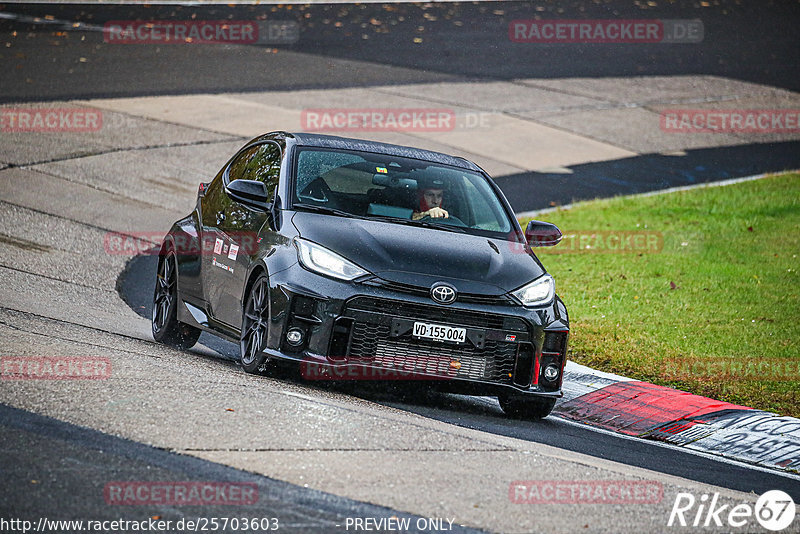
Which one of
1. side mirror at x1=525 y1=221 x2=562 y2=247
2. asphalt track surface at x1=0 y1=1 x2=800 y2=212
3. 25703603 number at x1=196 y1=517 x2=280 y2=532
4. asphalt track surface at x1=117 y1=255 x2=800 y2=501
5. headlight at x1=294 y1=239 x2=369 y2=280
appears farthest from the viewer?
asphalt track surface at x1=0 y1=1 x2=800 y2=212

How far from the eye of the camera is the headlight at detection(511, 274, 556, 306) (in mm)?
7920

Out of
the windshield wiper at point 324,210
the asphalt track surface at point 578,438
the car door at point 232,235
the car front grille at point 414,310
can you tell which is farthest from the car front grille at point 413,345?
the car door at point 232,235

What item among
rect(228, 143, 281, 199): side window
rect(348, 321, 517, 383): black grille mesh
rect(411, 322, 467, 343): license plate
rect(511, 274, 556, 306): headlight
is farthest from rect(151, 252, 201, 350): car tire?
rect(511, 274, 556, 306): headlight

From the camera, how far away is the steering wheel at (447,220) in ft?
28.3

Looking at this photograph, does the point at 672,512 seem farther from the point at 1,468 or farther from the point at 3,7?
the point at 3,7

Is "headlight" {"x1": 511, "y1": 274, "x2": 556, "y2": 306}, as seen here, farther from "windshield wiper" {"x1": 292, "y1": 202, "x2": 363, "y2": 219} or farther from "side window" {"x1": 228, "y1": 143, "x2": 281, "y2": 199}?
"side window" {"x1": 228, "y1": 143, "x2": 281, "y2": 199}

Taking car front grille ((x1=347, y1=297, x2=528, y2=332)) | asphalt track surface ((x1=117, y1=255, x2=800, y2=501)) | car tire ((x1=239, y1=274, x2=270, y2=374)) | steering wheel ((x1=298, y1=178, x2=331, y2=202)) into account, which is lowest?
asphalt track surface ((x1=117, y1=255, x2=800, y2=501))

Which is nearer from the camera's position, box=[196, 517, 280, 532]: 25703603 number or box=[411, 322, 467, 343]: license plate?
box=[196, 517, 280, 532]: 25703603 number

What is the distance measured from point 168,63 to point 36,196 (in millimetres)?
9724

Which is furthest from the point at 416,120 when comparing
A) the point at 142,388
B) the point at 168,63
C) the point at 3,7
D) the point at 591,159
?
the point at 142,388

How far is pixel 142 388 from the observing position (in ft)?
23.0

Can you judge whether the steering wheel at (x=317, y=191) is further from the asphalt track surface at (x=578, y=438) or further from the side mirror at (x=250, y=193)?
the asphalt track surface at (x=578, y=438)

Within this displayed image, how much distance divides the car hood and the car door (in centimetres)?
51

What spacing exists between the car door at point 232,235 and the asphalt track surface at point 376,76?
1009 mm
